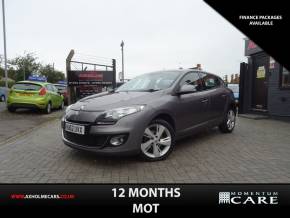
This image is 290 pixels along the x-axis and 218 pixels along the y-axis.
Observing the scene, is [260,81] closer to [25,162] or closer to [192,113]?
[192,113]

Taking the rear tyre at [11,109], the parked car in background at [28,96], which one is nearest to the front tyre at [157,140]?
the parked car in background at [28,96]

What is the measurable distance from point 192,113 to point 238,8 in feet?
6.31

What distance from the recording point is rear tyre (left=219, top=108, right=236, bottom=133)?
5946 millimetres

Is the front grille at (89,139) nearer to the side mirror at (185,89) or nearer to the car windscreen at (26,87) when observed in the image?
the side mirror at (185,89)

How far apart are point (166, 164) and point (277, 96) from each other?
6.81m

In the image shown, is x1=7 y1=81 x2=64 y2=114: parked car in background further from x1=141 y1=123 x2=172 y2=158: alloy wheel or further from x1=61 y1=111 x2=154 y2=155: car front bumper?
x1=141 y1=123 x2=172 y2=158: alloy wheel

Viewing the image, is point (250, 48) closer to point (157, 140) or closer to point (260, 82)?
point (260, 82)

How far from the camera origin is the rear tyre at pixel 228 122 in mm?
5946

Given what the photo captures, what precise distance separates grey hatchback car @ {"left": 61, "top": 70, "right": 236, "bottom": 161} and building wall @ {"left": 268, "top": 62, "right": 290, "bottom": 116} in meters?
4.76

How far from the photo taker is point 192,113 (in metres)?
4.57

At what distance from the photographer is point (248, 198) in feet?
8.41

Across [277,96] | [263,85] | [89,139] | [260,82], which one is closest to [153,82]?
[89,139]

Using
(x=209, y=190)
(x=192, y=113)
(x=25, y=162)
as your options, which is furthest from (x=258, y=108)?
(x=25, y=162)

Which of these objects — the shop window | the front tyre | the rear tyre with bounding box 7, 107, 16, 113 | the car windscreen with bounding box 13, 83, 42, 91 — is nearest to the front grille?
the front tyre
